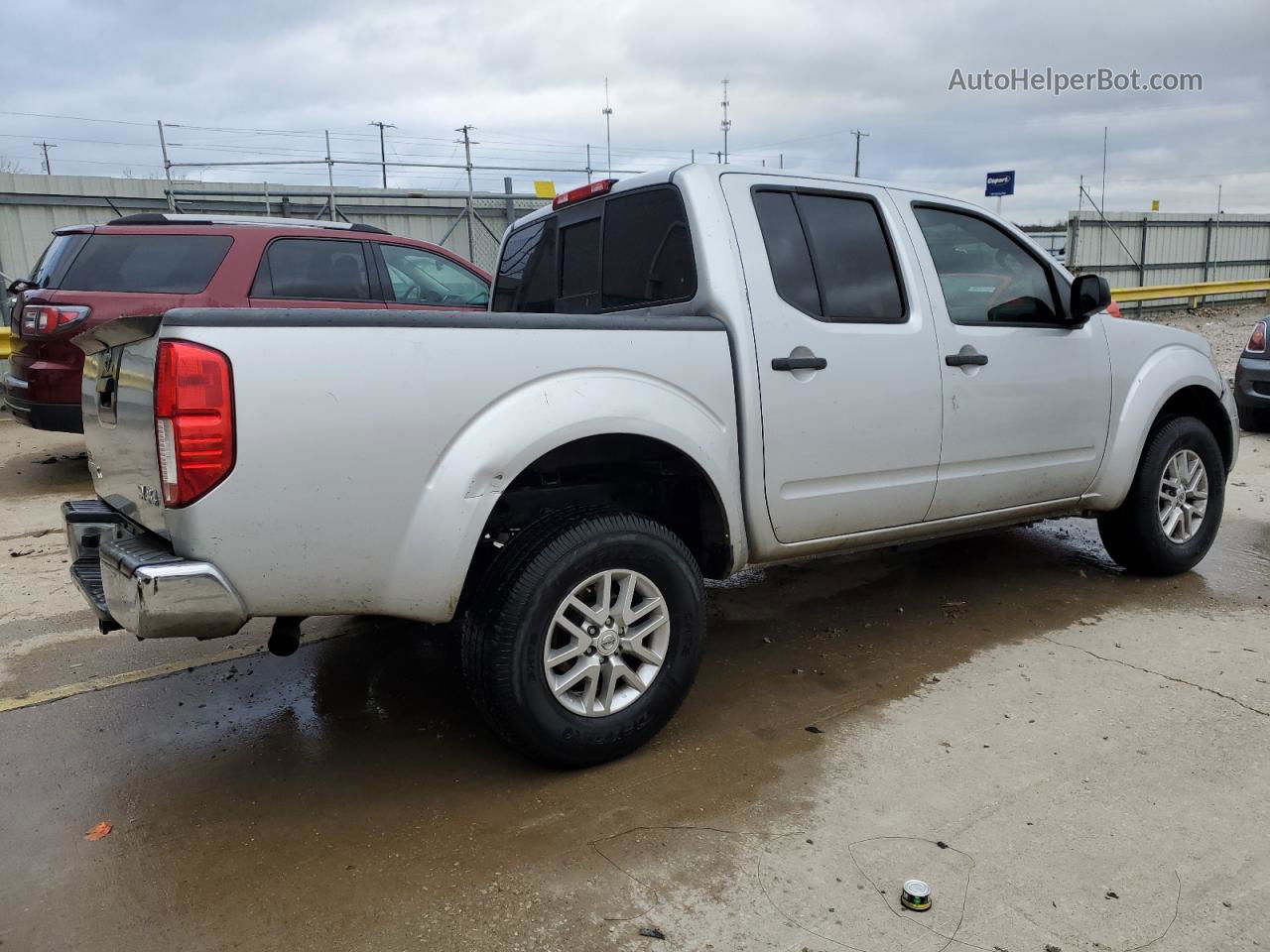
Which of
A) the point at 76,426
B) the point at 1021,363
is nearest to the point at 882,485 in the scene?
the point at 1021,363

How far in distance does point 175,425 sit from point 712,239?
1875 mm

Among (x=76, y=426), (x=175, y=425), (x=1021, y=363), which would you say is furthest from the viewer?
(x=76, y=426)

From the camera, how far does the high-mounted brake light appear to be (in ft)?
12.9

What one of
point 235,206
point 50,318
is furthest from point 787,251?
point 235,206

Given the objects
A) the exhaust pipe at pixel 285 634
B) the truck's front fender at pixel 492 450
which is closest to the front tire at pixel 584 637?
the truck's front fender at pixel 492 450

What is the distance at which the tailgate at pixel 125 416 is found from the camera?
2627 mm

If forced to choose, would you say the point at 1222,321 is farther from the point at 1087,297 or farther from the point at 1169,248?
the point at 1087,297

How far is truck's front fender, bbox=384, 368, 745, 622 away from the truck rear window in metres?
0.62

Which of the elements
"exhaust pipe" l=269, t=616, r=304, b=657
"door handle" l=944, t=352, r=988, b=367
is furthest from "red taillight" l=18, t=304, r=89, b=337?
"door handle" l=944, t=352, r=988, b=367

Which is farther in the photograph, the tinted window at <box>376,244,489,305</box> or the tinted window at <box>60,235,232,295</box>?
the tinted window at <box>376,244,489,305</box>

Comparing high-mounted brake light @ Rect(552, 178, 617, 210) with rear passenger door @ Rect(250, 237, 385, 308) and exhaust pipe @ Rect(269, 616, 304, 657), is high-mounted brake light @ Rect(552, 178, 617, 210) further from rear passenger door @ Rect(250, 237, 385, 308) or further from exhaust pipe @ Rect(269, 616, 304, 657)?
rear passenger door @ Rect(250, 237, 385, 308)

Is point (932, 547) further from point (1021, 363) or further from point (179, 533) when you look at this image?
point (179, 533)

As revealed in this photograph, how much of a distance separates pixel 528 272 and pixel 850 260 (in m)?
1.54

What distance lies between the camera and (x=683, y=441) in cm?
314
